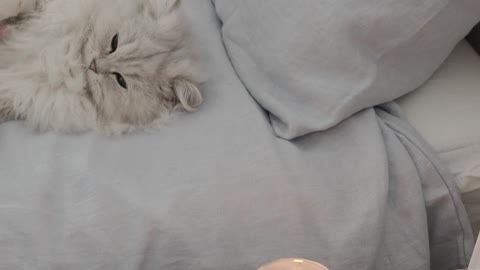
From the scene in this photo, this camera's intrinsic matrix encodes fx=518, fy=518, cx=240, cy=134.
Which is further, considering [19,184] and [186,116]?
[186,116]

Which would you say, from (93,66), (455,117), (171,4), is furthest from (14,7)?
(455,117)

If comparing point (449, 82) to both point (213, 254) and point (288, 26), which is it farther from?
point (213, 254)

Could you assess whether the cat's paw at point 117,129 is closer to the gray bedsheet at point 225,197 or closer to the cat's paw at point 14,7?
the gray bedsheet at point 225,197

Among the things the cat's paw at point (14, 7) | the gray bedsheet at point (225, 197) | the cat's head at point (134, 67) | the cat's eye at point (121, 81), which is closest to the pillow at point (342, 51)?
the gray bedsheet at point (225, 197)

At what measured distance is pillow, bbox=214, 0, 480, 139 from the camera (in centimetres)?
100

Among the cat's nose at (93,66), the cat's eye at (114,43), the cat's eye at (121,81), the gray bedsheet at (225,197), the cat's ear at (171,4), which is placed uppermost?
the cat's ear at (171,4)

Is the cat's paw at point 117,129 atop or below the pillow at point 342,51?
below

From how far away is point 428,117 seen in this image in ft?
3.66

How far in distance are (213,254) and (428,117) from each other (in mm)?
546

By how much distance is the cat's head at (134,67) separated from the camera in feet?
3.59

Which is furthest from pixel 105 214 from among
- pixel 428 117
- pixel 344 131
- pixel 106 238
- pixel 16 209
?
pixel 428 117

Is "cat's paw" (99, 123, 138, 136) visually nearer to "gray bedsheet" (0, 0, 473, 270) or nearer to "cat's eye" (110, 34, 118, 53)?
"gray bedsheet" (0, 0, 473, 270)

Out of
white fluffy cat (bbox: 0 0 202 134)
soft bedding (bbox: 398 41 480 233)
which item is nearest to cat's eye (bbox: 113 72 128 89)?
white fluffy cat (bbox: 0 0 202 134)

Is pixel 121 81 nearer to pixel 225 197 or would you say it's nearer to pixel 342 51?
pixel 225 197
